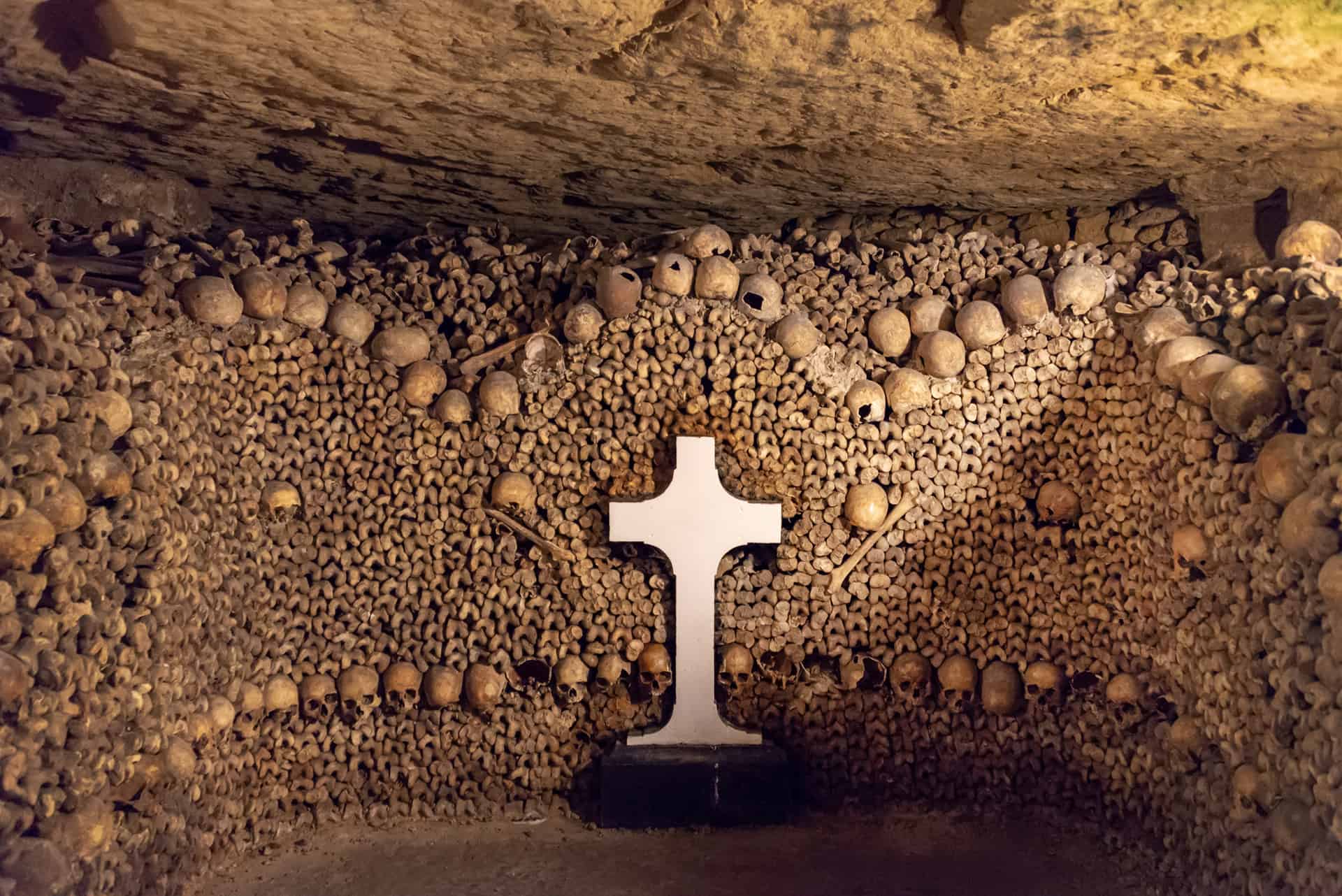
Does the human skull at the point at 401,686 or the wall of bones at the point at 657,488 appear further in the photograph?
the human skull at the point at 401,686

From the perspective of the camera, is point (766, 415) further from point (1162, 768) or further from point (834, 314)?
point (1162, 768)

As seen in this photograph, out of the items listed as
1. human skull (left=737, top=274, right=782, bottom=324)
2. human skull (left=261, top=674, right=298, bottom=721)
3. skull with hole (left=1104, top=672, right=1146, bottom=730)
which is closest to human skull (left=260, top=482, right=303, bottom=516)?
human skull (left=261, top=674, right=298, bottom=721)

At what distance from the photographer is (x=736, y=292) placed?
5.13 meters

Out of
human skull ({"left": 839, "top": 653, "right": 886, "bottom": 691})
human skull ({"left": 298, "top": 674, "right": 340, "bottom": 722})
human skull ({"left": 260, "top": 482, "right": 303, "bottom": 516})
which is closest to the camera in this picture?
human skull ({"left": 260, "top": 482, "right": 303, "bottom": 516})

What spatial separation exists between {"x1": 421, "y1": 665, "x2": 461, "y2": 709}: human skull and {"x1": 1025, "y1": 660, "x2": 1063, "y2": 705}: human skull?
2.48 metres

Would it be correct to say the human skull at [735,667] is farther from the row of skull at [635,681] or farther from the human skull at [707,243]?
the human skull at [707,243]

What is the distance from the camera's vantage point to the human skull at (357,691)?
4.99 m

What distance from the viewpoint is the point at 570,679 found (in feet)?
16.7

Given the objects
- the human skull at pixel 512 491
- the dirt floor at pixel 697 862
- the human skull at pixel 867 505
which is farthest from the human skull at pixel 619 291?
the dirt floor at pixel 697 862

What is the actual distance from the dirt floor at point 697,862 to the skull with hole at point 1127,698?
0.55 metres

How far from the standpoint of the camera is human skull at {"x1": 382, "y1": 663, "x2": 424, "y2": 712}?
503 centimetres

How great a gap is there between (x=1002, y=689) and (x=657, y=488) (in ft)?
5.69

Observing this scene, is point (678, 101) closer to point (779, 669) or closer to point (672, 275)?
point (672, 275)

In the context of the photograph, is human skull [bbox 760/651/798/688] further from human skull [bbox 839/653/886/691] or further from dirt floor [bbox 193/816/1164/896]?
dirt floor [bbox 193/816/1164/896]
